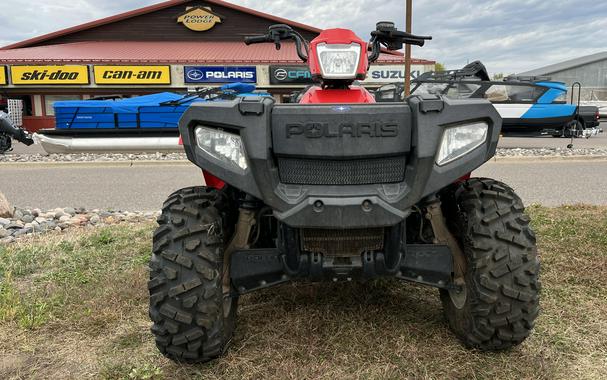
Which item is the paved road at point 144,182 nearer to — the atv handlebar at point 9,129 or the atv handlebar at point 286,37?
the atv handlebar at point 9,129

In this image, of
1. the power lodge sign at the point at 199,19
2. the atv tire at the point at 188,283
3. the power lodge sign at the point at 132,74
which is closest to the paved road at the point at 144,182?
the atv tire at the point at 188,283

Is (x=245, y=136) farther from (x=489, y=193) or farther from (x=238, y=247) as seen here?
(x=489, y=193)

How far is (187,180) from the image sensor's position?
28.9ft

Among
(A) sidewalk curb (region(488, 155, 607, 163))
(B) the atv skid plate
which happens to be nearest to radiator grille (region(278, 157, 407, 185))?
(B) the atv skid plate

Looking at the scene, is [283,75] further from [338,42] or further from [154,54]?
[338,42]

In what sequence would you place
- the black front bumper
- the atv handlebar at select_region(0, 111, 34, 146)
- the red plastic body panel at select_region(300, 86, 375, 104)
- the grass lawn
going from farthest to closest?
the atv handlebar at select_region(0, 111, 34, 146) < the red plastic body panel at select_region(300, 86, 375, 104) < the grass lawn < the black front bumper

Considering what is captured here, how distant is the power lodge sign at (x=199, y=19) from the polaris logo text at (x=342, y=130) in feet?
95.1

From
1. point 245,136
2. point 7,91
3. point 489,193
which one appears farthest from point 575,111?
point 7,91

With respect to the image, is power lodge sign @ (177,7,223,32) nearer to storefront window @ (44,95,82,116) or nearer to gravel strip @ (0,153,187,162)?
storefront window @ (44,95,82,116)

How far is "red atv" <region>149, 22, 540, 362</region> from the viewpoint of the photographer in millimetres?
2057

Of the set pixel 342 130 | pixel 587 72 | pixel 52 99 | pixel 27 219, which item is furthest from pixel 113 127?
pixel 587 72

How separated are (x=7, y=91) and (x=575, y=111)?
81.0 feet

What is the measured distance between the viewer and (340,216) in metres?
2.02

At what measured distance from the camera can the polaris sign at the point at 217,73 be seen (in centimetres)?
2377
